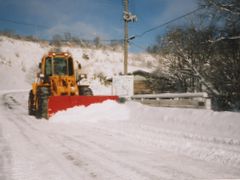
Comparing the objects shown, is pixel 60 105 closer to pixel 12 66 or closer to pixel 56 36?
pixel 12 66

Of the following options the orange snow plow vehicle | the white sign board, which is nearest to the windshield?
the orange snow plow vehicle

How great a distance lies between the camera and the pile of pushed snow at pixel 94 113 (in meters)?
11.4

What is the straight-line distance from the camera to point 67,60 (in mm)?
13680

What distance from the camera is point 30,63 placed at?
194 feet

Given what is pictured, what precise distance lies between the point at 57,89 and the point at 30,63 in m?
48.9

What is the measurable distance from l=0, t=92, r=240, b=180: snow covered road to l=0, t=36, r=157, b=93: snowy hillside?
88.5 feet

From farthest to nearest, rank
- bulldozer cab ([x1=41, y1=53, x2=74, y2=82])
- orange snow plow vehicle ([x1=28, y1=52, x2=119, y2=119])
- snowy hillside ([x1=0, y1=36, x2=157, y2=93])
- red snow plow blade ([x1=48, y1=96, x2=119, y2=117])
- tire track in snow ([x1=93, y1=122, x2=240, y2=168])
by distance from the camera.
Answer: snowy hillside ([x1=0, y1=36, x2=157, y2=93])
bulldozer cab ([x1=41, y1=53, x2=74, y2=82])
orange snow plow vehicle ([x1=28, y1=52, x2=119, y2=119])
red snow plow blade ([x1=48, y1=96, x2=119, y2=117])
tire track in snow ([x1=93, y1=122, x2=240, y2=168])

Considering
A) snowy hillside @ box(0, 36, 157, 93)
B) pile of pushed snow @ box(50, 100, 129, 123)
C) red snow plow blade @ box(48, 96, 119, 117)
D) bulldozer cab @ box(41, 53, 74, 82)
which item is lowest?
pile of pushed snow @ box(50, 100, 129, 123)

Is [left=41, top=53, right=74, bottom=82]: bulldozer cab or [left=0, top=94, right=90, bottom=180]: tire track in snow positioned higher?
[left=41, top=53, right=74, bottom=82]: bulldozer cab

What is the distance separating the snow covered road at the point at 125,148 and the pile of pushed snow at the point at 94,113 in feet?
0.23

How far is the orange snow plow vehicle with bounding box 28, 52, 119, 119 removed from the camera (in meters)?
11.7

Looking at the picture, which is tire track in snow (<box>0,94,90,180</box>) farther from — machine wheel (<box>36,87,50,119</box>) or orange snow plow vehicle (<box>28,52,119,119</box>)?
machine wheel (<box>36,87,50,119</box>)

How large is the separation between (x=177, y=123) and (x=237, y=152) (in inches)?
155

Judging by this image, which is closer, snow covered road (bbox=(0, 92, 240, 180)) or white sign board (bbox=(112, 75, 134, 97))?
snow covered road (bbox=(0, 92, 240, 180))
